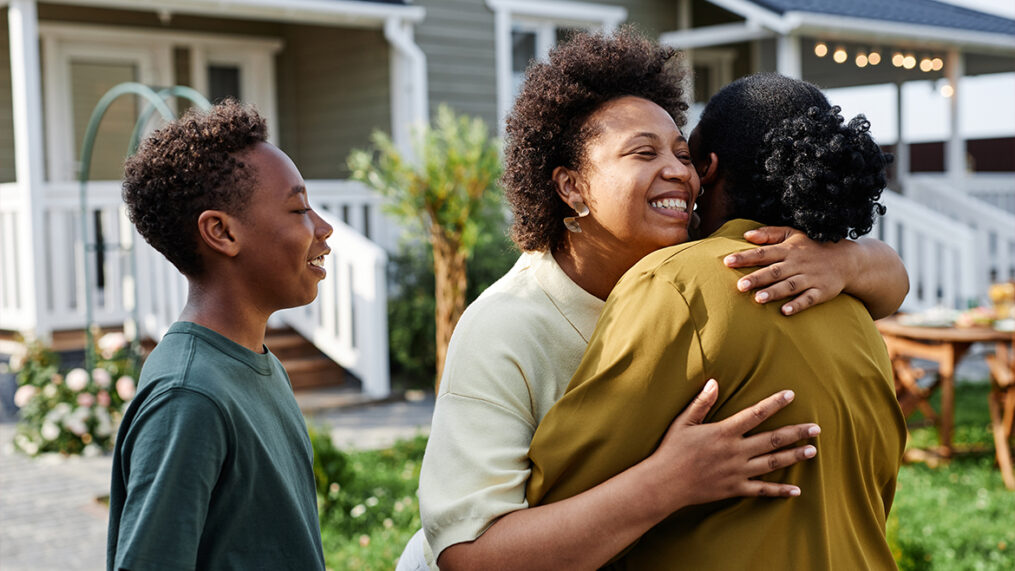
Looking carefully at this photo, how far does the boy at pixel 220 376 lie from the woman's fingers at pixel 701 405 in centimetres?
71

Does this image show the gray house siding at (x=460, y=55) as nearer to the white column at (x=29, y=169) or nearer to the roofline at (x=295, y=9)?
the roofline at (x=295, y=9)

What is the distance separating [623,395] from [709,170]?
20.4 inches

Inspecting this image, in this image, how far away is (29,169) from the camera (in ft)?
29.7

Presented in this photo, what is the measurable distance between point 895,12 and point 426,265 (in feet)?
26.2

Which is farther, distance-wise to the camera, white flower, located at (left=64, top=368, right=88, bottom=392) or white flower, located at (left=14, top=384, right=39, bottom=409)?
white flower, located at (left=14, top=384, right=39, bottom=409)

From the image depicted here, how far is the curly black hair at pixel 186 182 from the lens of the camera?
6.13ft

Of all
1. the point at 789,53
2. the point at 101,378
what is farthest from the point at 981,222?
the point at 101,378

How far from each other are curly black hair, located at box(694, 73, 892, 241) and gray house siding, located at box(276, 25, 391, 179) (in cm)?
1014

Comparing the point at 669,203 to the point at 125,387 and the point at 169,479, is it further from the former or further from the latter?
the point at 125,387

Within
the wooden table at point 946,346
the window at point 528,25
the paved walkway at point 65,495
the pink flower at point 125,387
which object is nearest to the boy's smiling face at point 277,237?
the paved walkway at point 65,495

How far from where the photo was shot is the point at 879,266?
6.19 ft

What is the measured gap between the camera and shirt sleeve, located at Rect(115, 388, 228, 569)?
1.54 m

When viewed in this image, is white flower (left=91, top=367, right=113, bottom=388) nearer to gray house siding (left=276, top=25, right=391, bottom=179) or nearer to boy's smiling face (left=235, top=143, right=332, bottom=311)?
gray house siding (left=276, top=25, right=391, bottom=179)

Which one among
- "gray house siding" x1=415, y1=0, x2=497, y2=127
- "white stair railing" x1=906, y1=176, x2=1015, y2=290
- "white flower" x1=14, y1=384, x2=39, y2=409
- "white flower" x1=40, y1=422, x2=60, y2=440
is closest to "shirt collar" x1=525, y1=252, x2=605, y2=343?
"white flower" x1=40, y1=422, x2=60, y2=440
